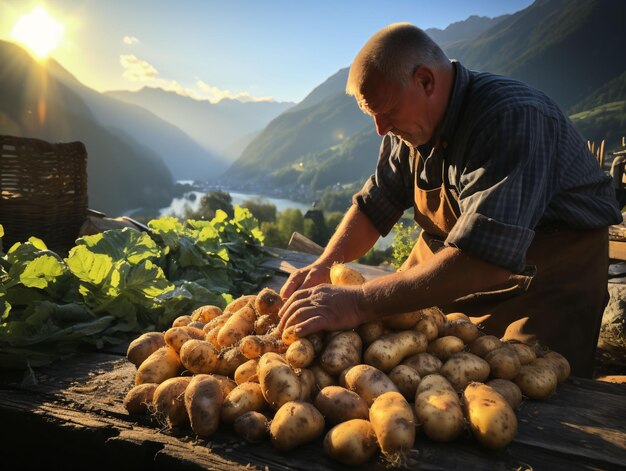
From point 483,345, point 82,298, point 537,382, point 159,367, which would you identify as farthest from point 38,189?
point 537,382

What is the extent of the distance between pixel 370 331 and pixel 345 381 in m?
0.31

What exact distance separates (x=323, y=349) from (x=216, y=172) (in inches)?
5749

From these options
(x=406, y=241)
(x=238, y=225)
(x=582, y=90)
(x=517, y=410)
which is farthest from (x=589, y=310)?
(x=582, y=90)

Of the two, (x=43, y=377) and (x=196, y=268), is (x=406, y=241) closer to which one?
(x=196, y=268)

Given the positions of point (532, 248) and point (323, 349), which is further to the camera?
point (532, 248)

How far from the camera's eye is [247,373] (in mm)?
1724

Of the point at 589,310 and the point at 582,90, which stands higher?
the point at 582,90

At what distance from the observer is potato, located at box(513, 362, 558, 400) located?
66.1 inches

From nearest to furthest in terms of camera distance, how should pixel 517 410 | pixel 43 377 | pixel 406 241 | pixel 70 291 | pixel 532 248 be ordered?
pixel 517 410 < pixel 43 377 < pixel 532 248 < pixel 70 291 < pixel 406 241

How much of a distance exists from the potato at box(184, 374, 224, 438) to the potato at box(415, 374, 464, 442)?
706 millimetres

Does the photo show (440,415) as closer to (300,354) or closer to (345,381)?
(345,381)

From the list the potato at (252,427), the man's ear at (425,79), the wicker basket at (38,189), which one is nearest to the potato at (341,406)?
the potato at (252,427)

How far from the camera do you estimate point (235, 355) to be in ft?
6.02

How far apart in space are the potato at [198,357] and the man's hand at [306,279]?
70 cm
